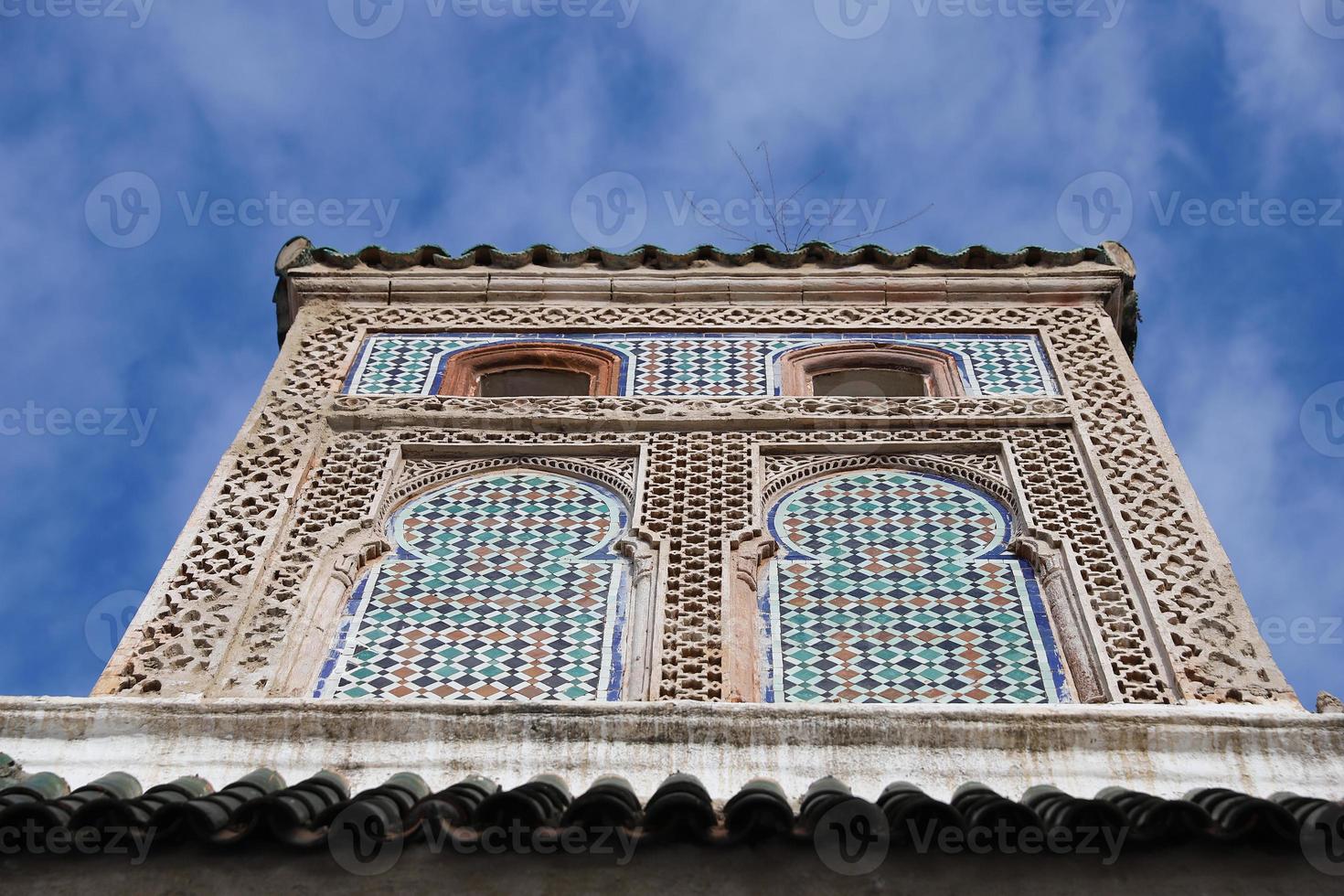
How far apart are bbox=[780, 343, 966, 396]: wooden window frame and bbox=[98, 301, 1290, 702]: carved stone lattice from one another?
0.75 ft

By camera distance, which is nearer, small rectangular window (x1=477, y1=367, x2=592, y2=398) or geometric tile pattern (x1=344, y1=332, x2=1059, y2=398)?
geometric tile pattern (x1=344, y1=332, x2=1059, y2=398)

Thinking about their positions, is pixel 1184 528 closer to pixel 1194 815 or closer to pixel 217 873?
pixel 1194 815

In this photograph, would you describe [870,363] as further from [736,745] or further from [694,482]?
[736,745]

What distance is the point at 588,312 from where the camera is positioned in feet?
30.6

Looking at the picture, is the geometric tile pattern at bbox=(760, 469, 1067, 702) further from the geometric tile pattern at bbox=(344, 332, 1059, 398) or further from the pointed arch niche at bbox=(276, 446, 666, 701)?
the geometric tile pattern at bbox=(344, 332, 1059, 398)

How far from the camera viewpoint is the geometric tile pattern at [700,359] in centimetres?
852

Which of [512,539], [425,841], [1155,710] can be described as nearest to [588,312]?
[512,539]

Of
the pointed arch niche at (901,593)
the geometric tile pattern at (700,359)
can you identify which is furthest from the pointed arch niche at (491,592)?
the geometric tile pattern at (700,359)

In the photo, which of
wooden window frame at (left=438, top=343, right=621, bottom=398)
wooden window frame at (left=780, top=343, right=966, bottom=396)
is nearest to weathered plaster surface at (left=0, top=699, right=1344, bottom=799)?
wooden window frame at (left=780, top=343, right=966, bottom=396)

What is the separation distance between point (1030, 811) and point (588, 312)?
5222 millimetres

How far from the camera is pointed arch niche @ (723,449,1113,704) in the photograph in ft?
20.8

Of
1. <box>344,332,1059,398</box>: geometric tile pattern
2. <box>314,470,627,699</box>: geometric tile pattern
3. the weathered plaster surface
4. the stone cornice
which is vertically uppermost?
the stone cornice

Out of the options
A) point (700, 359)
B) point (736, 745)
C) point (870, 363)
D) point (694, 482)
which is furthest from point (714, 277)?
point (736, 745)

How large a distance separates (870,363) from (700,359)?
0.84 meters
